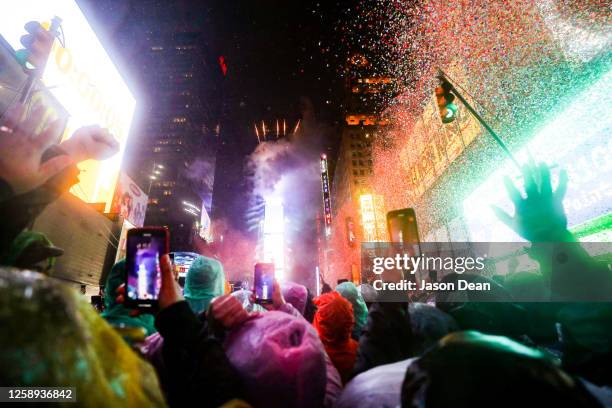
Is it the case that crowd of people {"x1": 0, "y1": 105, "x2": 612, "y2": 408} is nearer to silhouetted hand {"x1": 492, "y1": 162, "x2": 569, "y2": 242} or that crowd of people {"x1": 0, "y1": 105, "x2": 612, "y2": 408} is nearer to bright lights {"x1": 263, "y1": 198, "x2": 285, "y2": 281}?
silhouetted hand {"x1": 492, "y1": 162, "x2": 569, "y2": 242}

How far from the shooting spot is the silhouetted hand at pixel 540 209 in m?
2.19

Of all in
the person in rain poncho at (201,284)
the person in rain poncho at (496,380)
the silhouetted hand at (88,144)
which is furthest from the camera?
Answer: the person in rain poncho at (201,284)

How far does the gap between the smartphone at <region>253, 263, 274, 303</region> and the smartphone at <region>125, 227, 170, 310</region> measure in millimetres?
3199

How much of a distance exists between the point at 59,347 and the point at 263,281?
4.85 m

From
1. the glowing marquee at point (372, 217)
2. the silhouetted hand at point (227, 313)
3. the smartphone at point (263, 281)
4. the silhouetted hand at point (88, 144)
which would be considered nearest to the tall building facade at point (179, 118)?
the glowing marquee at point (372, 217)

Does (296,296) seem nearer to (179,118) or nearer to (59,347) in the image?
(59,347)

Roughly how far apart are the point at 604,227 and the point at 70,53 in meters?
18.5

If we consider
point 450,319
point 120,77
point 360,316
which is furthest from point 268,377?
point 120,77

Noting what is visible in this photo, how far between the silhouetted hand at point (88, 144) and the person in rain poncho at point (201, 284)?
2.06 metres

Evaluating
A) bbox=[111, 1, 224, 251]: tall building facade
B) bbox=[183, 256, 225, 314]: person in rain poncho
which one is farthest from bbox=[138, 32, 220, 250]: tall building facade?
bbox=[183, 256, 225, 314]: person in rain poncho

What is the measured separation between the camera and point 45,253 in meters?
1.75

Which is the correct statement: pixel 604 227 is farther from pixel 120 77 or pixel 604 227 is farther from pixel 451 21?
pixel 120 77

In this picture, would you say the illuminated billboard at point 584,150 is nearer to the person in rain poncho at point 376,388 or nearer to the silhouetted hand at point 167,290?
the person in rain poncho at point 376,388

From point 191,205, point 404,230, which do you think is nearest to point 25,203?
point 404,230
